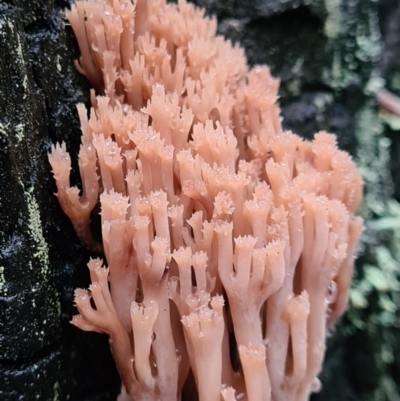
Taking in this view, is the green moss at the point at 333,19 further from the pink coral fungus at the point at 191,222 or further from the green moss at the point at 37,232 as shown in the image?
the green moss at the point at 37,232

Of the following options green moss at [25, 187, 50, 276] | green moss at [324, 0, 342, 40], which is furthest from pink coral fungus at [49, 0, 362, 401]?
green moss at [324, 0, 342, 40]

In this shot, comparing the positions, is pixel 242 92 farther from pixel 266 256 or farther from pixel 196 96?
pixel 266 256

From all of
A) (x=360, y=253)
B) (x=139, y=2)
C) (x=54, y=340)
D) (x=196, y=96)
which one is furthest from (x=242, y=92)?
(x=360, y=253)

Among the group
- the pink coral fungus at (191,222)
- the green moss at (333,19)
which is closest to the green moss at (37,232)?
the pink coral fungus at (191,222)

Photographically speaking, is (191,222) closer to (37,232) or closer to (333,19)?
(37,232)

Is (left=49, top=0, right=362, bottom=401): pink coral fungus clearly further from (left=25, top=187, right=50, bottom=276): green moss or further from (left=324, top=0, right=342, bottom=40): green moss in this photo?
(left=324, top=0, right=342, bottom=40): green moss

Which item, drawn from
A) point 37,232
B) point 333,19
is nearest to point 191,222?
point 37,232

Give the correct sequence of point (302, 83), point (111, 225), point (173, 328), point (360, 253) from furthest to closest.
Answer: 1. point (360, 253)
2. point (302, 83)
3. point (173, 328)
4. point (111, 225)

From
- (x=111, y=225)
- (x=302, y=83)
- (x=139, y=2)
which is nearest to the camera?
(x=111, y=225)
